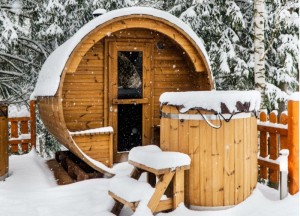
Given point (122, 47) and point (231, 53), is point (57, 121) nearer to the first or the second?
point (122, 47)

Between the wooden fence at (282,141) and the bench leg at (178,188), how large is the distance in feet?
5.48

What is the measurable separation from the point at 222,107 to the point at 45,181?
4.06 metres

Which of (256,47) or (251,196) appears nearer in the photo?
(251,196)

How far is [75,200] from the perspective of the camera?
5.81 metres

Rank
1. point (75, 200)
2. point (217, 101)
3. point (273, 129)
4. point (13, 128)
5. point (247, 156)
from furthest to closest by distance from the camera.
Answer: point (13, 128), point (273, 129), point (75, 200), point (247, 156), point (217, 101)

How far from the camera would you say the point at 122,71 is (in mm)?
8500

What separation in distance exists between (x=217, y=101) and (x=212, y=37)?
29.1 ft

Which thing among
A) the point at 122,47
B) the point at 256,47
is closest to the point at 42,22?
the point at 122,47

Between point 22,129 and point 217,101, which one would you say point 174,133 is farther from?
point 22,129

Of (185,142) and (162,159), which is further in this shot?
(185,142)

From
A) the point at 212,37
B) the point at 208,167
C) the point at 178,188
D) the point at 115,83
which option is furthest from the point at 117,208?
the point at 212,37

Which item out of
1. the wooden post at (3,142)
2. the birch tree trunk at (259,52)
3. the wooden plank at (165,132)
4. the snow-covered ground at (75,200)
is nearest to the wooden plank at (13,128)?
the snow-covered ground at (75,200)

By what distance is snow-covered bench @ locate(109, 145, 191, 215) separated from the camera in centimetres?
464

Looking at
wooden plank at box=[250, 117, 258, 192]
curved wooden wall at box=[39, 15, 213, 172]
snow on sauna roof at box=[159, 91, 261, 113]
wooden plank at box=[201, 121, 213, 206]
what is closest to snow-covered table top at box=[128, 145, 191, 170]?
wooden plank at box=[201, 121, 213, 206]
